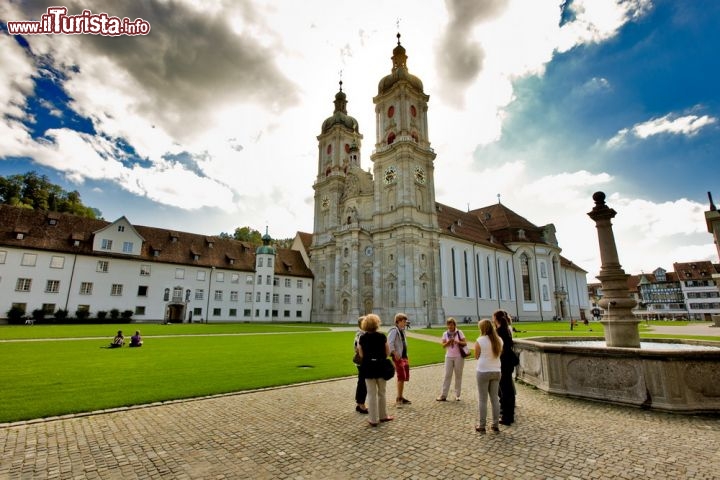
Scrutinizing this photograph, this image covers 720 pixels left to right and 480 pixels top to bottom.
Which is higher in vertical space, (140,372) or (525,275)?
(525,275)

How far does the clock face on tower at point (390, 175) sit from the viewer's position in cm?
4961

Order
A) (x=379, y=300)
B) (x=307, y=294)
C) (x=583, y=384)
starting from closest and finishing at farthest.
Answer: (x=583, y=384), (x=379, y=300), (x=307, y=294)

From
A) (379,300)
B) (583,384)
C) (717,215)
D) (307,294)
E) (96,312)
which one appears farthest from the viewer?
(307,294)

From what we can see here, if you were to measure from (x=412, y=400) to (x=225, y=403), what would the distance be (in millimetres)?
4447

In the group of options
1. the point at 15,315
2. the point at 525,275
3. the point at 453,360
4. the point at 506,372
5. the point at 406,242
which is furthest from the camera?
the point at 525,275

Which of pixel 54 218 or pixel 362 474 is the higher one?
pixel 54 218

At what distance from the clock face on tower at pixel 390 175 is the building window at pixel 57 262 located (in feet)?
133

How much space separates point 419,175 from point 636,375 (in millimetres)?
44721

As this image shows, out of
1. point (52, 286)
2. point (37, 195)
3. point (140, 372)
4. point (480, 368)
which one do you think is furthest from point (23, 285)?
point (480, 368)

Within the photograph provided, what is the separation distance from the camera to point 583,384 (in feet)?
26.8

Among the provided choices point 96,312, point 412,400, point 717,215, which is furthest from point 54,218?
point 717,215

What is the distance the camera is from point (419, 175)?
50.2m

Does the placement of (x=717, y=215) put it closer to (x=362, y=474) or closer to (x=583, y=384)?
(x=583, y=384)

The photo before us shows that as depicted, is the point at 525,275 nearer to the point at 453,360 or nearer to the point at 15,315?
the point at 453,360
